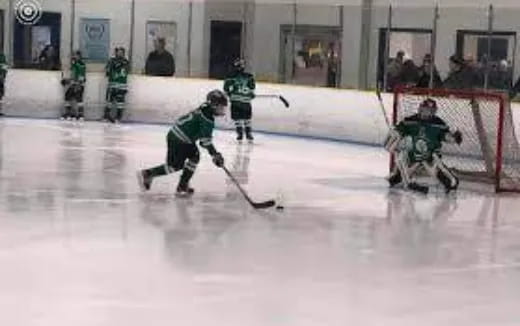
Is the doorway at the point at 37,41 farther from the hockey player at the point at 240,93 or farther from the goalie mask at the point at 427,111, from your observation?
the goalie mask at the point at 427,111

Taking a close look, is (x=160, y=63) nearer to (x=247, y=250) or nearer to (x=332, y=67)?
(x=332, y=67)

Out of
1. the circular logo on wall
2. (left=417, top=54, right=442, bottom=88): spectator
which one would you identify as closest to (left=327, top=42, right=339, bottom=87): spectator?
(left=417, top=54, right=442, bottom=88): spectator

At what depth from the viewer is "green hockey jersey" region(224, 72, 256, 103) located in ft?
47.8

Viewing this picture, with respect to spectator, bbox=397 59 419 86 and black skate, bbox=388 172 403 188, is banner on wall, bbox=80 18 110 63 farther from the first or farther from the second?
black skate, bbox=388 172 403 188

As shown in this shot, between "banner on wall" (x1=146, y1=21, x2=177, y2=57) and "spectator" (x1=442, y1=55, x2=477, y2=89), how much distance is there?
638 cm

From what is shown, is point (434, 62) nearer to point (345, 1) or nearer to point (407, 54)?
point (407, 54)

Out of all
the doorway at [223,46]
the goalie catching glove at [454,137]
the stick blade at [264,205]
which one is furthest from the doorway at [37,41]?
the stick blade at [264,205]

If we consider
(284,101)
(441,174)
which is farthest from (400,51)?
(441,174)

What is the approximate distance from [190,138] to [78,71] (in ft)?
29.5

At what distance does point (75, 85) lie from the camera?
17.2 metres

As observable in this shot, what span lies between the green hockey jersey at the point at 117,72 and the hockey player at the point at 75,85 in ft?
1.35

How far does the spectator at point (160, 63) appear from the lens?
1778 centimetres

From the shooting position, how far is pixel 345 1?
17.5m

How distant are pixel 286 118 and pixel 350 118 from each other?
1.23 metres
